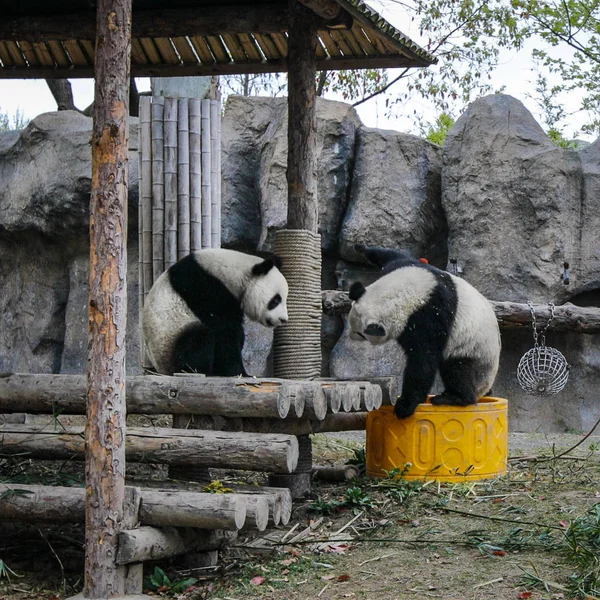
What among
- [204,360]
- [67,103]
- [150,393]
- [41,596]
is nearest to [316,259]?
[204,360]

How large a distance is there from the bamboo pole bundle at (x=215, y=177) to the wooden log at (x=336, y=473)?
2.16m

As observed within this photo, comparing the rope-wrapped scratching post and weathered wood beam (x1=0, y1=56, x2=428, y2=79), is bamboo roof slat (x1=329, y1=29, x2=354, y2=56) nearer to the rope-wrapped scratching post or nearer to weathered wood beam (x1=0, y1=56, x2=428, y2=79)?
weathered wood beam (x1=0, y1=56, x2=428, y2=79)

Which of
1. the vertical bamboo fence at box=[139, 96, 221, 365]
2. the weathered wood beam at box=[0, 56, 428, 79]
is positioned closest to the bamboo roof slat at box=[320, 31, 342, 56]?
the weathered wood beam at box=[0, 56, 428, 79]

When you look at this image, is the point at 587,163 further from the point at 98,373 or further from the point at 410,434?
the point at 98,373

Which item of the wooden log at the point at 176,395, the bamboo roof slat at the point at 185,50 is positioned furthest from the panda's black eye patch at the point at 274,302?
the bamboo roof slat at the point at 185,50

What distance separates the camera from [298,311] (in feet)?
23.2

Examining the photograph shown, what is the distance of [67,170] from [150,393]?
20.9ft

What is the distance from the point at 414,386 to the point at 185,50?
11.6 ft

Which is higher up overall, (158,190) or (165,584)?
(158,190)

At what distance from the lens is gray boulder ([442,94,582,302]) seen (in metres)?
10.5

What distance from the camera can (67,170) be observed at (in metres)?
11.1

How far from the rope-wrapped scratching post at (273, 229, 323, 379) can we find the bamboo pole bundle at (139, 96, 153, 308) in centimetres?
124

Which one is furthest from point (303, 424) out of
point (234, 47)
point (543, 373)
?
point (543, 373)

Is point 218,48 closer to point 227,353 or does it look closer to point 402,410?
point 227,353
